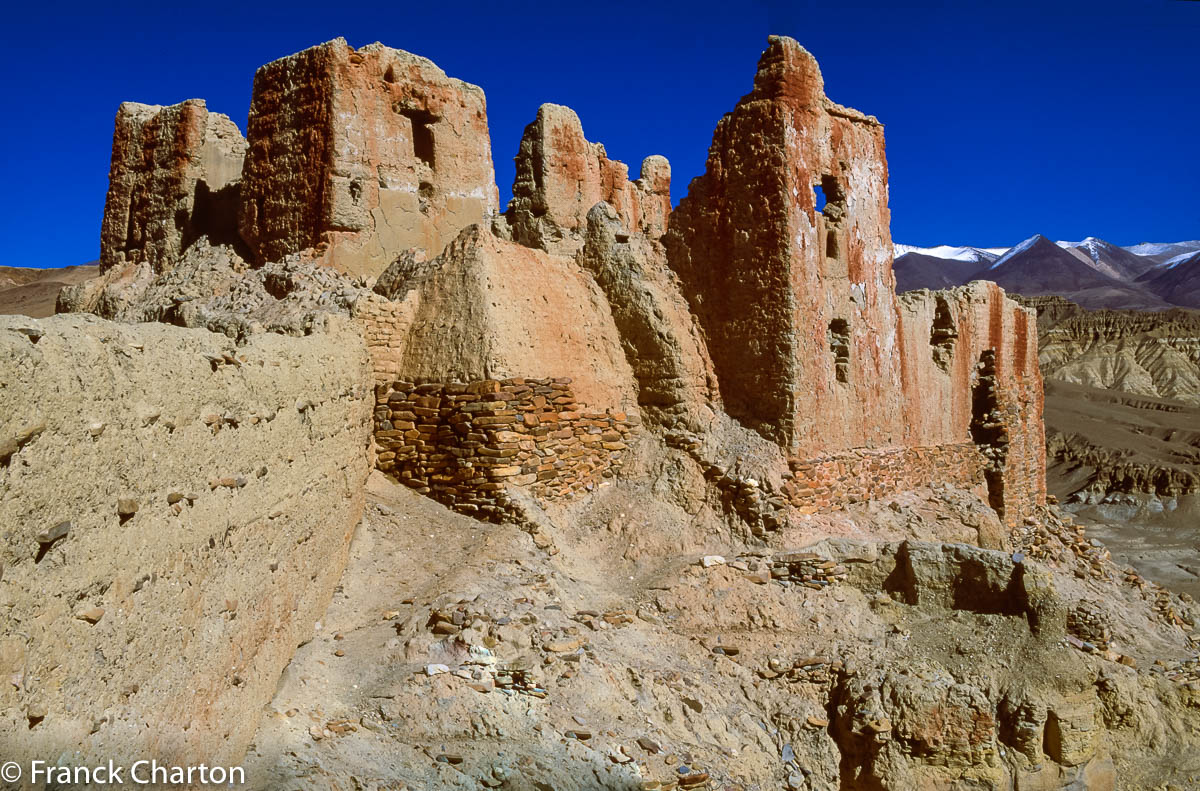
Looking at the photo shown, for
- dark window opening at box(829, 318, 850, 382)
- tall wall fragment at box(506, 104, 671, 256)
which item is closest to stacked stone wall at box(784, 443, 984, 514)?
dark window opening at box(829, 318, 850, 382)

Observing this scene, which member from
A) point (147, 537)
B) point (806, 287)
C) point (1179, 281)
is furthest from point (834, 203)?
point (1179, 281)

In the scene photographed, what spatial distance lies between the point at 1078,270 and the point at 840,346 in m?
92.9

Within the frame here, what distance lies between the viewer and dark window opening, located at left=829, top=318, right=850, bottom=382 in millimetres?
9680

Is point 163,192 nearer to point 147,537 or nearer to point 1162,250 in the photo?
point 147,537

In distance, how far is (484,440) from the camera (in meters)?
8.01

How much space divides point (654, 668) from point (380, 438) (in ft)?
10.7

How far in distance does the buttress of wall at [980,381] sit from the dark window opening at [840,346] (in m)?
1.40

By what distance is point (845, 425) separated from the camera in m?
9.64

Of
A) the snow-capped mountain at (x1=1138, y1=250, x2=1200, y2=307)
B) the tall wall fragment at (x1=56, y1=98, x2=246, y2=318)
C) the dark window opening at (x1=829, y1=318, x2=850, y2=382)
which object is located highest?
the snow-capped mountain at (x1=1138, y1=250, x2=1200, y2=307)

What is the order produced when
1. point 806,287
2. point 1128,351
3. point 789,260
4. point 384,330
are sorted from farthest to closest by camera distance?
1. point 1128,351
2. point 806,287
3. point 789,260
4. point 384,330

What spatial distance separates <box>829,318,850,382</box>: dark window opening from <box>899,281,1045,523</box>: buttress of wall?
140cm

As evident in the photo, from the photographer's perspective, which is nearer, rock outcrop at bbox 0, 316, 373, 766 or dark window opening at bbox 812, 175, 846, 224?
rock outcrop at bbox 0, 316, 373, 766

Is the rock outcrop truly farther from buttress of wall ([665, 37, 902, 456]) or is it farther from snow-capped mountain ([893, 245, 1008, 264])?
snow-capped mountain ([893, 245, 1008, 264])

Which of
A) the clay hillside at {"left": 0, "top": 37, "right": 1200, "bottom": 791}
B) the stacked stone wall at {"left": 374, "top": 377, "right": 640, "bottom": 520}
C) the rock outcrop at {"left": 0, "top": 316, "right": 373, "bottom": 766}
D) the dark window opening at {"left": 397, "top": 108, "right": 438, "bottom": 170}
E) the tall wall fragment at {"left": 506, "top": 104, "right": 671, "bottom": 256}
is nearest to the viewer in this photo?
the rock outcrop at {"left": 0, "top": 316, "right": 373, "bottom": 766}
